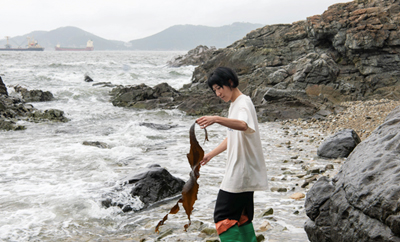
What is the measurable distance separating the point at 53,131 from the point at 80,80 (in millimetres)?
21864

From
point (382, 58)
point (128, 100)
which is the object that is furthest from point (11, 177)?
point (382, 58)

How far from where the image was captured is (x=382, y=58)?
58.8ft

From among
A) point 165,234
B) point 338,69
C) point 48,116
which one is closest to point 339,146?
point 165,234

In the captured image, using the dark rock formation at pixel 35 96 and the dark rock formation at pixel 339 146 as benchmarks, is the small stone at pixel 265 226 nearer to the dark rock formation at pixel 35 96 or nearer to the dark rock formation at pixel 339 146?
the dark rock formation at pixel 339 146

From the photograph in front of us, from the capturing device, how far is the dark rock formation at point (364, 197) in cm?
250

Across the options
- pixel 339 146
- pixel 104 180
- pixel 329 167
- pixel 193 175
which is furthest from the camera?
pixel 339 146

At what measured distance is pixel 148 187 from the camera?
5.90 metres

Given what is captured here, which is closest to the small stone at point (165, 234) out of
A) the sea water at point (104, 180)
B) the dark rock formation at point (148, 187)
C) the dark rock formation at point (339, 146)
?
the sea water at point (104, 180)

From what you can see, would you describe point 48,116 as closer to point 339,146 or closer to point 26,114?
point 26,114

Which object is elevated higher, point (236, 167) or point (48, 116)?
point (236, 167)

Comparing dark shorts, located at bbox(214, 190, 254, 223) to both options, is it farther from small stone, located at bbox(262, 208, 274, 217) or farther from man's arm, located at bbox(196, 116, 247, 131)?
small stone, located at bbox(262, 208, 274, 217)

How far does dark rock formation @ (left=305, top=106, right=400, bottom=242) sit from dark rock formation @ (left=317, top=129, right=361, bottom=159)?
4202 mm

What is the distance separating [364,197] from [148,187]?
12.8 feet

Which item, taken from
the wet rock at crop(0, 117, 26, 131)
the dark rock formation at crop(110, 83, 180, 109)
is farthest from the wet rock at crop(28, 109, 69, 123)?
the dark rock formation at crop(110, 83, 180, 109)
